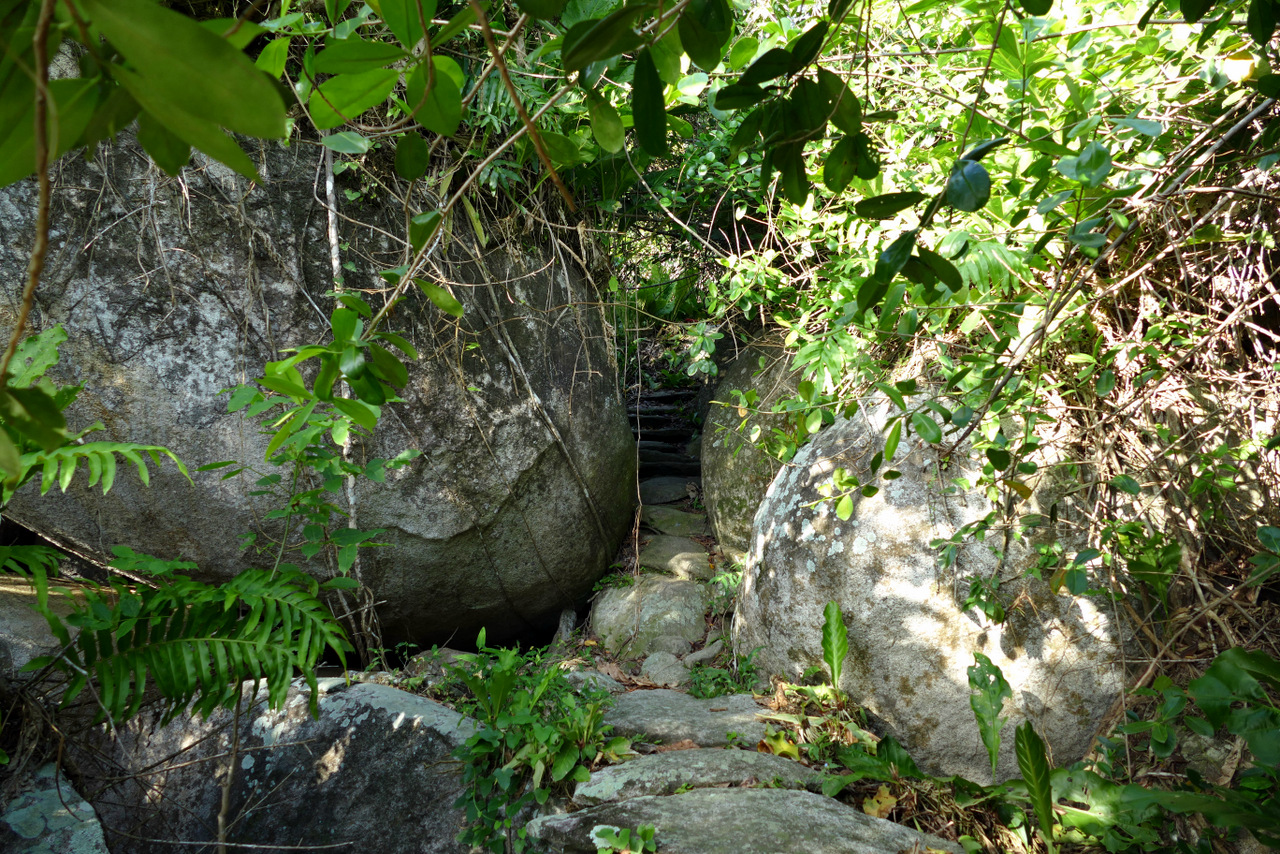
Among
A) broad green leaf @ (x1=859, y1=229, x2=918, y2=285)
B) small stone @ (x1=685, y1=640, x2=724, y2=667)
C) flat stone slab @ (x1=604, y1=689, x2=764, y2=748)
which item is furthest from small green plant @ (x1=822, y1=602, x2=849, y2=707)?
broad green leaf @ (x1=859, y1=229, x2=918, y2=285)

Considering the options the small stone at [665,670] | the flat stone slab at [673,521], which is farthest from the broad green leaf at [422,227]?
the flat stone slab at [673,521]

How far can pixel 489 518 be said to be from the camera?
335 cm

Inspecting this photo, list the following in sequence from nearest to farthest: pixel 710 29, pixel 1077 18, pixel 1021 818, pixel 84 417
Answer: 1. pixel 710 29
2. pixel 1077 18
3. pixel 1021 818
4. pixel 84 417

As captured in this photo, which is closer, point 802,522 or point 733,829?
point 733,829

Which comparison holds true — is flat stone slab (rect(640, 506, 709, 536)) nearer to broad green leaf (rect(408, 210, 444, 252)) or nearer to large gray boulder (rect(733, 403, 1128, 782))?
large gray boulder (rect(733, 403, 1128, 782))

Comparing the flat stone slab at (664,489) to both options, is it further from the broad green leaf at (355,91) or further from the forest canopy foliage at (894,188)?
the broad green leaf at (355,91)

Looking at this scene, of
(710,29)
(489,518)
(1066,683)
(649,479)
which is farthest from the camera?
(649,479)

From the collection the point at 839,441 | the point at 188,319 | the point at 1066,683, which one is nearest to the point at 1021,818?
the point at 1066,683

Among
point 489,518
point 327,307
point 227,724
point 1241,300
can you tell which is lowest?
point 227,724

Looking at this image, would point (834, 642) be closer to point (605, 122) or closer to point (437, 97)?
point (605, 122)

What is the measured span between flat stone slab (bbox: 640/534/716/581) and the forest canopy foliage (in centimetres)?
101

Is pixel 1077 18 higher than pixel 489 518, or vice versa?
pixel 1077 18

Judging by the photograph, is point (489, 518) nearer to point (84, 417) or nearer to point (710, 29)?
point (84, 417)

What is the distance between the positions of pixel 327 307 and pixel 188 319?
1.71ft
